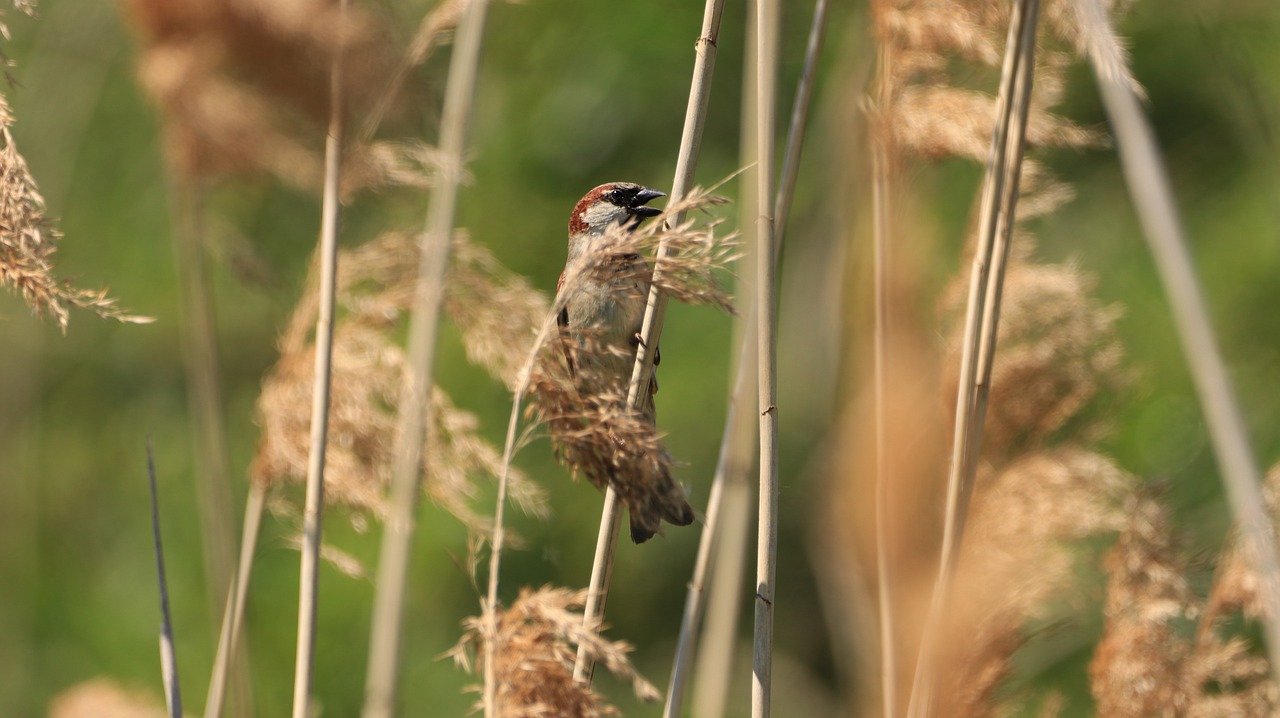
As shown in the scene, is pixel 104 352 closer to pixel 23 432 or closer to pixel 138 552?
pixel 23 432

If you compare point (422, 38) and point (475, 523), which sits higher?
point (422, 38)

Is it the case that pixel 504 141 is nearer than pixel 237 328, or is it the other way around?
pixel 504 141

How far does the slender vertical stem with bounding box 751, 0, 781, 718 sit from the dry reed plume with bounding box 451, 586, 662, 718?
0.73ft

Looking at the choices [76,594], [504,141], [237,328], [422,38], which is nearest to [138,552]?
[76,594]

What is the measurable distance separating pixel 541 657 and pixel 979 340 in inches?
36.1

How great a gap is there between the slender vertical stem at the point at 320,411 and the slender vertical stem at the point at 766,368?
710 millimetres

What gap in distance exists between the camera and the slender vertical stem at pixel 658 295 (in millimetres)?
1570

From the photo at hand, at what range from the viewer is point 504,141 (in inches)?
203

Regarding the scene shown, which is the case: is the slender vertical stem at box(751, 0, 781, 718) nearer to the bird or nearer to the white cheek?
the bird

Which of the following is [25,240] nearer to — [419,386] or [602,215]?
[419,386]

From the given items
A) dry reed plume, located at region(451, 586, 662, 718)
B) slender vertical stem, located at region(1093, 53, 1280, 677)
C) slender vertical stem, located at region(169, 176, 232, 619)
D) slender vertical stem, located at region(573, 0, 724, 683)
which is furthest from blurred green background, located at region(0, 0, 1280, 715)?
dry reed plume, located at region(451, 586, 662, 718)

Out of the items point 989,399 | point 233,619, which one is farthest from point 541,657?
point 989,399

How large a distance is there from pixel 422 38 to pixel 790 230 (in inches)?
129

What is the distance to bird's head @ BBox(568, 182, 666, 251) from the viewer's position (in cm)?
281
